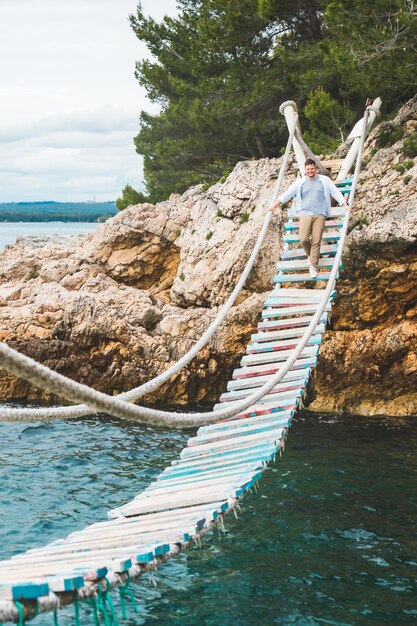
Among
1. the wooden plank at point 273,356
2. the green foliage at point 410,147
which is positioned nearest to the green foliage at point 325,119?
the green foliage at point 410,147

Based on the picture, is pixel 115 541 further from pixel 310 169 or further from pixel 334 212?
pixel 334 212

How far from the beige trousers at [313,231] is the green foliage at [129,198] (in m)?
16.2

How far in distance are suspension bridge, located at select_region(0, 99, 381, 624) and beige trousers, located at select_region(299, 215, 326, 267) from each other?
0.25 metres

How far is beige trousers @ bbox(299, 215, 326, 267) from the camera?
13.8m

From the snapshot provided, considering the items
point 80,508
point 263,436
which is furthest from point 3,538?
point 263,436

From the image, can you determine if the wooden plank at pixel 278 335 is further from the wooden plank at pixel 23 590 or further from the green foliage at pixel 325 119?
the green foliage at pixel 325 119

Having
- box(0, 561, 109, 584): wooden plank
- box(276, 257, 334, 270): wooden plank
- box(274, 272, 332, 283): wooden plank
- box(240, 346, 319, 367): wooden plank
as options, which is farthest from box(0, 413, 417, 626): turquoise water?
box(276, 257, 334, 270): wooden plank

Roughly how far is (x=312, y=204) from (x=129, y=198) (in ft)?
55.4

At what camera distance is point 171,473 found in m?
9.17

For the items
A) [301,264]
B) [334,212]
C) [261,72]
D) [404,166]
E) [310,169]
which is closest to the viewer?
[310,169]

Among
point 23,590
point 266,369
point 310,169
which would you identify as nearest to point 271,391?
point 266,369

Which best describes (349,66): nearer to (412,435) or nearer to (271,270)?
(271,270)

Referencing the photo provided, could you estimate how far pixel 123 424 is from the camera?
1612 centimetres

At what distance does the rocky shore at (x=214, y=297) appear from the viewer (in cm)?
1612
